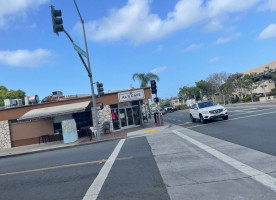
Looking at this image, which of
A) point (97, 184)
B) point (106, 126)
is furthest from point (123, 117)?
point (97, 184)

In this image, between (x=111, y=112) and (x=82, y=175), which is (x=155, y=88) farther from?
(x=82, y=175)

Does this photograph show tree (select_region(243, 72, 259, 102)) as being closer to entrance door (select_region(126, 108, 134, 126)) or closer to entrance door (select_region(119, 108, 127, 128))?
entrance door (select_region(126, 108, 134, 126))

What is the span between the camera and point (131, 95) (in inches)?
838

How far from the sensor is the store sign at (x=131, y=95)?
835 inches

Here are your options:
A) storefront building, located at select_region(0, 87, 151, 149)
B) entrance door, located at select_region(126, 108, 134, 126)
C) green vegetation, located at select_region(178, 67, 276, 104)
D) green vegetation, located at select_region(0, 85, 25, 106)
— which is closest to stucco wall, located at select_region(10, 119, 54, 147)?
storefront building, located at select_region(0, 87, 151, 149)

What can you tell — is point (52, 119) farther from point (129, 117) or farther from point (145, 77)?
point (145, 77)

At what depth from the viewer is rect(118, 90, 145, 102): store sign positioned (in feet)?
69.6

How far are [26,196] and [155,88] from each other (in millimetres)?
14945

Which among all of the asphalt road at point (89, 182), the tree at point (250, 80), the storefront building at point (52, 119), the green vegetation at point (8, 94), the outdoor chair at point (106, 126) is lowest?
the asphalt road at point (89, 182)

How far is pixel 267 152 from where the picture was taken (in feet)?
21.1

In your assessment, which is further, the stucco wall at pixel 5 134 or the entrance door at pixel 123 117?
the entrance door at pixel 123 117

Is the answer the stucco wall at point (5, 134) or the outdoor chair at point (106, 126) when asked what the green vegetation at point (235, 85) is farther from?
the stucco wall at point (5, 134)

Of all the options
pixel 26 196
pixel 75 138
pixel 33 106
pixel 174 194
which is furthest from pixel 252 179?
pixel 33 106

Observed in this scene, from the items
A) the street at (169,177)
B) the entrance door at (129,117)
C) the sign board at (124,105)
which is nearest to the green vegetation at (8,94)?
the sign board at (124,105)
